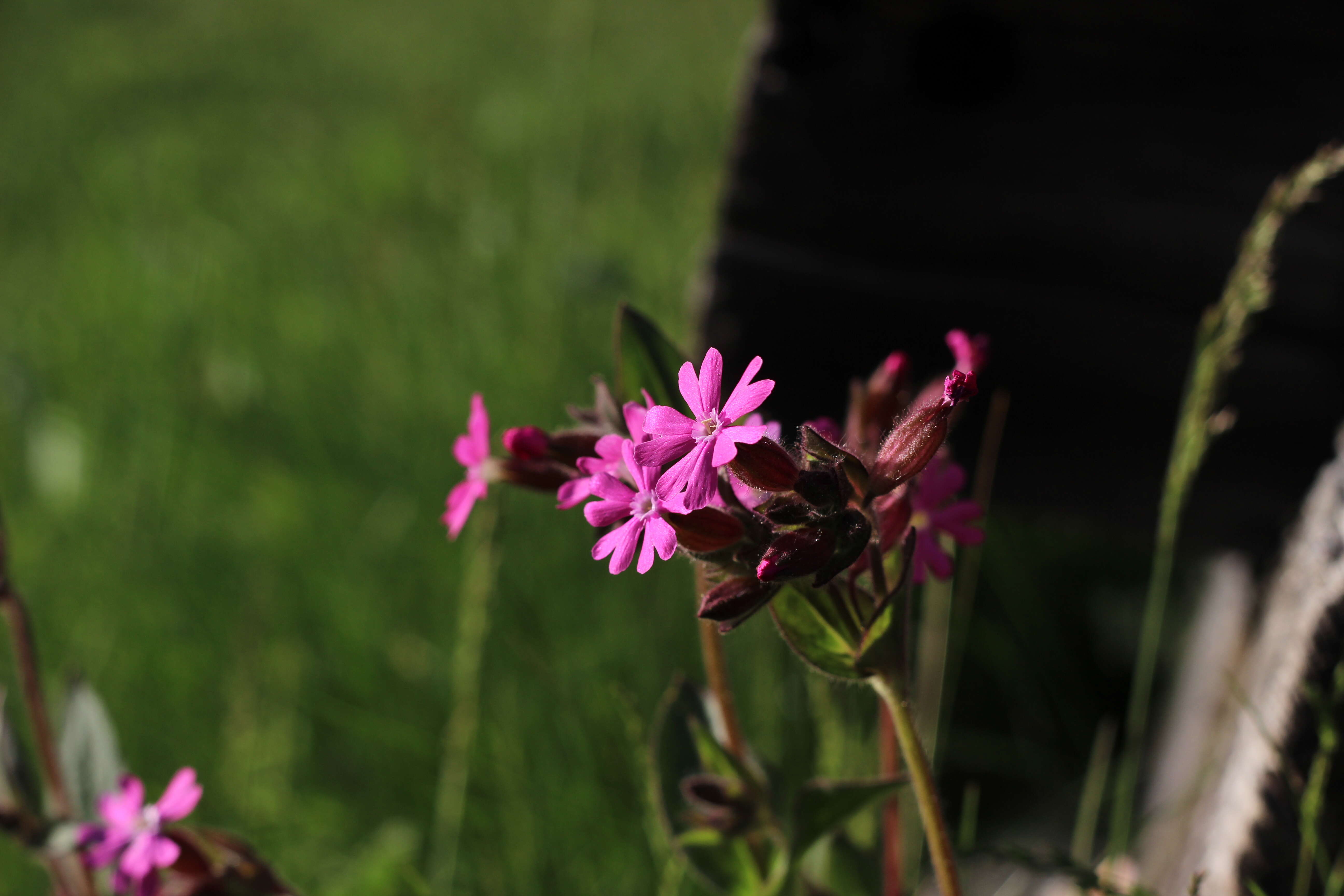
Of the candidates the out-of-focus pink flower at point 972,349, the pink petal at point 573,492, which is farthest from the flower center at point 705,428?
the out-of-focus pink flower at point 972,349

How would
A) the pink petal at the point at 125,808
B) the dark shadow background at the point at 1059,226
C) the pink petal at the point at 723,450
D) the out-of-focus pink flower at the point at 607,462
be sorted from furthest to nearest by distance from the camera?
the dark shadow background at the point at 1059,226 → the pink petal at the point at 125,808 → the out-of-focus pink flower at the point at 607,462 → the pink petal at the point at 723,450

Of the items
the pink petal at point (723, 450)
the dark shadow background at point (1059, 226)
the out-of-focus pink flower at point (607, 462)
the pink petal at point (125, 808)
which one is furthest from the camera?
the dark shadow background at point (1059, 226)

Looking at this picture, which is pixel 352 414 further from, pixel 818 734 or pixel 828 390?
pixel 818 734

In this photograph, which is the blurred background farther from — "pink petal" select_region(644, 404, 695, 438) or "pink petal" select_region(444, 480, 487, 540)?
"pink petal" select_region(644, 404, 695, 438)

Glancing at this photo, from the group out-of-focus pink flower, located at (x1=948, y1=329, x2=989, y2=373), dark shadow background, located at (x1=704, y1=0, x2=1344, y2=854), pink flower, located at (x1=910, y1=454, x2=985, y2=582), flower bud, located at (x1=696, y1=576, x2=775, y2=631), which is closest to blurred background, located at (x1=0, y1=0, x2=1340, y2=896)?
dark shadow background, located at (x1=704, y1=0, x2=1344, y2=854)

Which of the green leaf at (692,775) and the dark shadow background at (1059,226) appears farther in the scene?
the dark shadow background at (1059,226)

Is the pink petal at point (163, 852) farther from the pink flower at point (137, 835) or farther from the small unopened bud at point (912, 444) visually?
the small unopened bud at point (912, 444)

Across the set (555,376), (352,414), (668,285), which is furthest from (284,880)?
(668,285)
